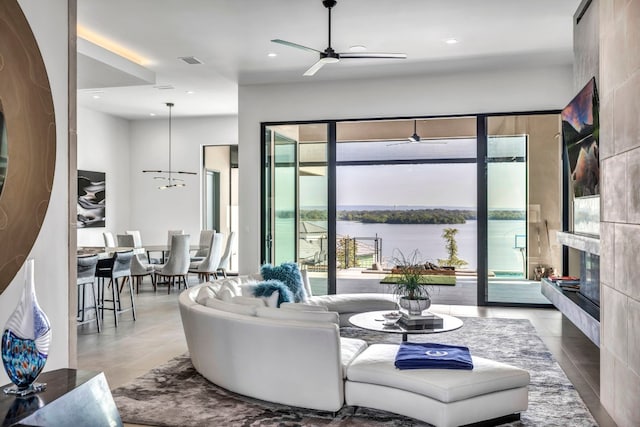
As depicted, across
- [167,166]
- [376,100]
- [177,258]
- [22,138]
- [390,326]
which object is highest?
[376,100]

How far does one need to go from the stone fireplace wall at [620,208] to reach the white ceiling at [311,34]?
188 centimetres

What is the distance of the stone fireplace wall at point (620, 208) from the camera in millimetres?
2914

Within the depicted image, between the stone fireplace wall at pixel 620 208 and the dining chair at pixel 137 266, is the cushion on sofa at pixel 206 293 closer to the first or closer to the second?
the stone fireplace wall at pixel 620 208

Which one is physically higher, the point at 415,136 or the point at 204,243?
the point at 415,136

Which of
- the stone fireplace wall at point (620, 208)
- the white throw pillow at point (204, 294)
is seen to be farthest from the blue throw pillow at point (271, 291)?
the stone fireplace wall at point (620, 208)

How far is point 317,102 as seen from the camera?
779 centimetres

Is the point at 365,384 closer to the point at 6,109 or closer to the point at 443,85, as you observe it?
the point at 6,109

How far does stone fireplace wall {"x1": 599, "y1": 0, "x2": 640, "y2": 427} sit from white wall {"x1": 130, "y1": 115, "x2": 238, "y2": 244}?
8.01 m

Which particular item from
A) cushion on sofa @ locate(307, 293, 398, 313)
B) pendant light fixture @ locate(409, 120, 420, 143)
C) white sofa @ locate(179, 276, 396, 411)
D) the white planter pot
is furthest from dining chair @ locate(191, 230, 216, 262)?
white sofa @ locate(179, 276, 396, 411)

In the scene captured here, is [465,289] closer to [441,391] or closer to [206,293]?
[206,293]

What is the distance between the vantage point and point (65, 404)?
7.66 ft

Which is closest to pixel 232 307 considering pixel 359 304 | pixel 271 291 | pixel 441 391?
pixel 271 291

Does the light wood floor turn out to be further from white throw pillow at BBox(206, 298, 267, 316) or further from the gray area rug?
white throw pillow at BBox(206, 298, 267, 316)

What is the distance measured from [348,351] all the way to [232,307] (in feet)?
2.83
